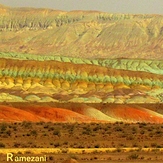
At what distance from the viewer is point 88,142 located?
33.7 metres

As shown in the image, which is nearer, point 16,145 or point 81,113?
point 16,145

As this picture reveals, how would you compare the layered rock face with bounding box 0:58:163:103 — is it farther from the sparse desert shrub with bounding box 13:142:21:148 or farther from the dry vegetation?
the sparse desert shrub with bounding box 13:142:21:148

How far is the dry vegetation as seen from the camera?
26.5m

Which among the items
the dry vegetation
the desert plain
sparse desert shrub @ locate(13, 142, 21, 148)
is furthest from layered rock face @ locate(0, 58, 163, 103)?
sparse desert shrub @ locate(13, 142, 21, 148)

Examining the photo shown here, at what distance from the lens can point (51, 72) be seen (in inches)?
5084

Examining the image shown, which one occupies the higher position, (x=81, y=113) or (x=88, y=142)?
(x=81, y=113)

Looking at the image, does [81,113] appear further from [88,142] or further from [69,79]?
[69,79]

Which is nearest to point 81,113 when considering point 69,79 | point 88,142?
point 88,142

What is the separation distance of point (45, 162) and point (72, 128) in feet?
64.8

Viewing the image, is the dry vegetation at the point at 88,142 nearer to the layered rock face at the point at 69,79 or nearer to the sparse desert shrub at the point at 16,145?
the sparse desert shrub at the point at 16,145

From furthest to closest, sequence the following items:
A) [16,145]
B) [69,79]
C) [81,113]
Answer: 1. [69,79]
2. [81,113]
3. [16,145]

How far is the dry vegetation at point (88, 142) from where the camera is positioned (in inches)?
1041

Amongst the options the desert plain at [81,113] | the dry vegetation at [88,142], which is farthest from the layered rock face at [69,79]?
the dry vegetation at [88,142]

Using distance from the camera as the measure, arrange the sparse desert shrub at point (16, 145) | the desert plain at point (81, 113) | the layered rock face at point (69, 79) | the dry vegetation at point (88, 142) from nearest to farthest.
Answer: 1. the dry vegetation at point (88, 142)
2. the desert plain at point (81, 113)
3. the sparse desert shrub at point (16, 145)
4. the layered rock face at point (69, 79)
